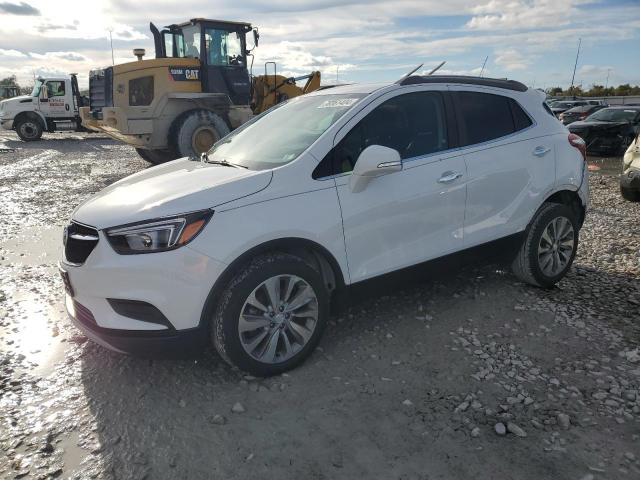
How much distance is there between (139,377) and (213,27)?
1029 cm

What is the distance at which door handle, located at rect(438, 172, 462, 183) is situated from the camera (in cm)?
364

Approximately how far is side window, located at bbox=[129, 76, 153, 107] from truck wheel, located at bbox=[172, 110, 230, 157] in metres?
0.89

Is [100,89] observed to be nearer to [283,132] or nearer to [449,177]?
[283,132]

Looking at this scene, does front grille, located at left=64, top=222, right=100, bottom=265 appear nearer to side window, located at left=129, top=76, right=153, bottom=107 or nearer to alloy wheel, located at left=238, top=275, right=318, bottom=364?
alloy wheel, located at left=238, top=275, right=318, bottom=364

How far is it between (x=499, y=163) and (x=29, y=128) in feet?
71.9

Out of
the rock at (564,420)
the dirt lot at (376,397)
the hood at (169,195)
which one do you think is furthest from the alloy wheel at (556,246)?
the hood at (169,195)

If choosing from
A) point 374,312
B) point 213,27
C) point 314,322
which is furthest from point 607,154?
point 314,322

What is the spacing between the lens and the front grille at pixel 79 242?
9.62 ft

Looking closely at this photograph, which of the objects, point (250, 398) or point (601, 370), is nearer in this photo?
point (250, 398)

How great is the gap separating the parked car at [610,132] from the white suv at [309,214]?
11.2 meters

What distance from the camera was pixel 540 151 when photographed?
13.8 feet

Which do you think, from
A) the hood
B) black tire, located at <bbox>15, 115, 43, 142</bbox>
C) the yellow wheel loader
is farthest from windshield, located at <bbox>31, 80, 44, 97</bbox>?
the hood

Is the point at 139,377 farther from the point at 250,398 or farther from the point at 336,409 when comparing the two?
the point at 336,409

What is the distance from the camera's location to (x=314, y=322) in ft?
10.6
